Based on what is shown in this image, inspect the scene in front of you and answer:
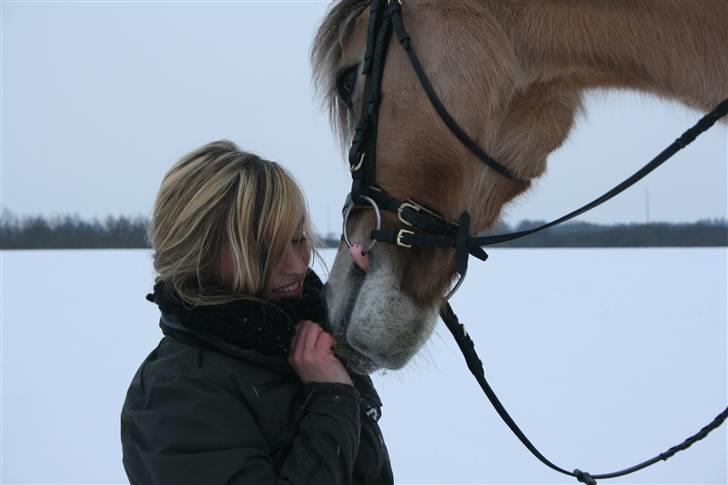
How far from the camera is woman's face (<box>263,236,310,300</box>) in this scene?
165 cm

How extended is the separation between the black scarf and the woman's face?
76 millimetres

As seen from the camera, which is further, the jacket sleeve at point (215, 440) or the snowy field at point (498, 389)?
the snowy field at point (498, 389)

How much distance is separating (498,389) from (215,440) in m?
4.46

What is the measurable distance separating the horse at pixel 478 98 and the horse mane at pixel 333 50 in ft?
0.64

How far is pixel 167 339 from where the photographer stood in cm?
155

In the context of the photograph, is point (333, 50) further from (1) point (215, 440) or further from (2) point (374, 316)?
(1) point (215, 440)

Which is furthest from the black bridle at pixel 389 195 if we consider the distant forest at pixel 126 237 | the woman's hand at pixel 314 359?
the distant forest at pixel 126 237

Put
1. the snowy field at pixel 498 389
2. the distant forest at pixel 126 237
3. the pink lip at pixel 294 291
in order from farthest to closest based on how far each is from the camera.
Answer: the distant forest at pixel 126 237 → the snowy field at pixel 498 389 → the pink lip at pixel 294 291

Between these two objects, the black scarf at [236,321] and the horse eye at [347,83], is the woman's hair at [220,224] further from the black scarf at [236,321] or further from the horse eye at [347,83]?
the horse eye at [347,83]

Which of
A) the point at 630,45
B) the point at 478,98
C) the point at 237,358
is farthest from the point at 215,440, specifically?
the point at 630,45

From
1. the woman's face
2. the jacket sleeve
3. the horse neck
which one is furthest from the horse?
the jacket sleeve

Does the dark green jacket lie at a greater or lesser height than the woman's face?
lesser

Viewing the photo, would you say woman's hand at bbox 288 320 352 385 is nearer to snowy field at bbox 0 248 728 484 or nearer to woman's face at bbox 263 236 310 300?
woman's face at bbox 263 236 310 300

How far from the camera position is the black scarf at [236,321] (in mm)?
1466
